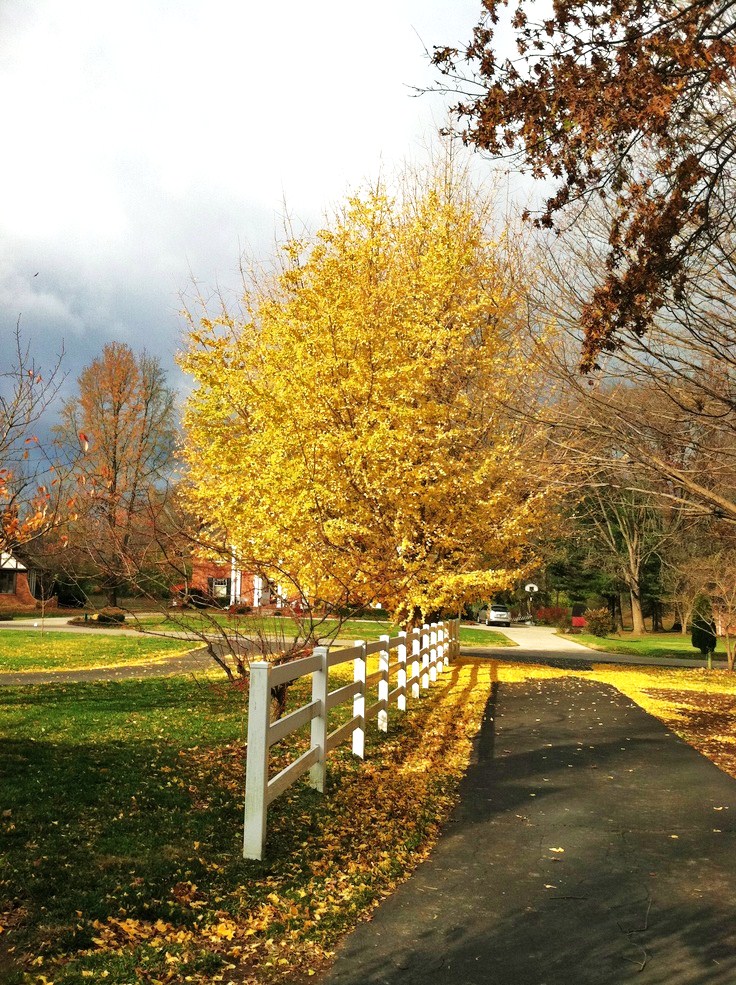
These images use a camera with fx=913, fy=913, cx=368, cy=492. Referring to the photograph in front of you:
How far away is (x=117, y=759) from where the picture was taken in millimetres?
8648

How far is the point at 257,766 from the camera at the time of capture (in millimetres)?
6180

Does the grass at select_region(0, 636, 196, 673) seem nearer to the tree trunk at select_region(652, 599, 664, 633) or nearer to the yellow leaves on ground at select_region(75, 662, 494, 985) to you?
the yellow leaves on ground at select_region(75, 662, 494, 985)

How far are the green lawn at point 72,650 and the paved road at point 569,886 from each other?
12.8 meters

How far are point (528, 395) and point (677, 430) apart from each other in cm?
607

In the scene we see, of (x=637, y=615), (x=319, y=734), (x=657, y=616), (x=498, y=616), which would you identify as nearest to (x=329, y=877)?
(x=319, y=734)

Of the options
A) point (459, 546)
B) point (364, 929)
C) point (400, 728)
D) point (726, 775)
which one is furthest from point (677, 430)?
point (364, 929)

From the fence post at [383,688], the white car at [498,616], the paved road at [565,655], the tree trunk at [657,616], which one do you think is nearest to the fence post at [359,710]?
the fence post at [383,688]

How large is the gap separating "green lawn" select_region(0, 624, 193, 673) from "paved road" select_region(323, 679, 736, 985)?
42.0ft

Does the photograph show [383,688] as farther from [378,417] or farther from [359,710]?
[378,417]

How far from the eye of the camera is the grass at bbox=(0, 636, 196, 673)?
20.2m

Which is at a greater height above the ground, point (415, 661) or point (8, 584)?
point (8, 584)

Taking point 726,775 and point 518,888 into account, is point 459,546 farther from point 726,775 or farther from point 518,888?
point 518,888

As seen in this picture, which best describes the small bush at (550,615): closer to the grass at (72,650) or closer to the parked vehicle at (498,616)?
the parked vehicle at (498,616)

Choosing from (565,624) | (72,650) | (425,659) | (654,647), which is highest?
(425,659)
